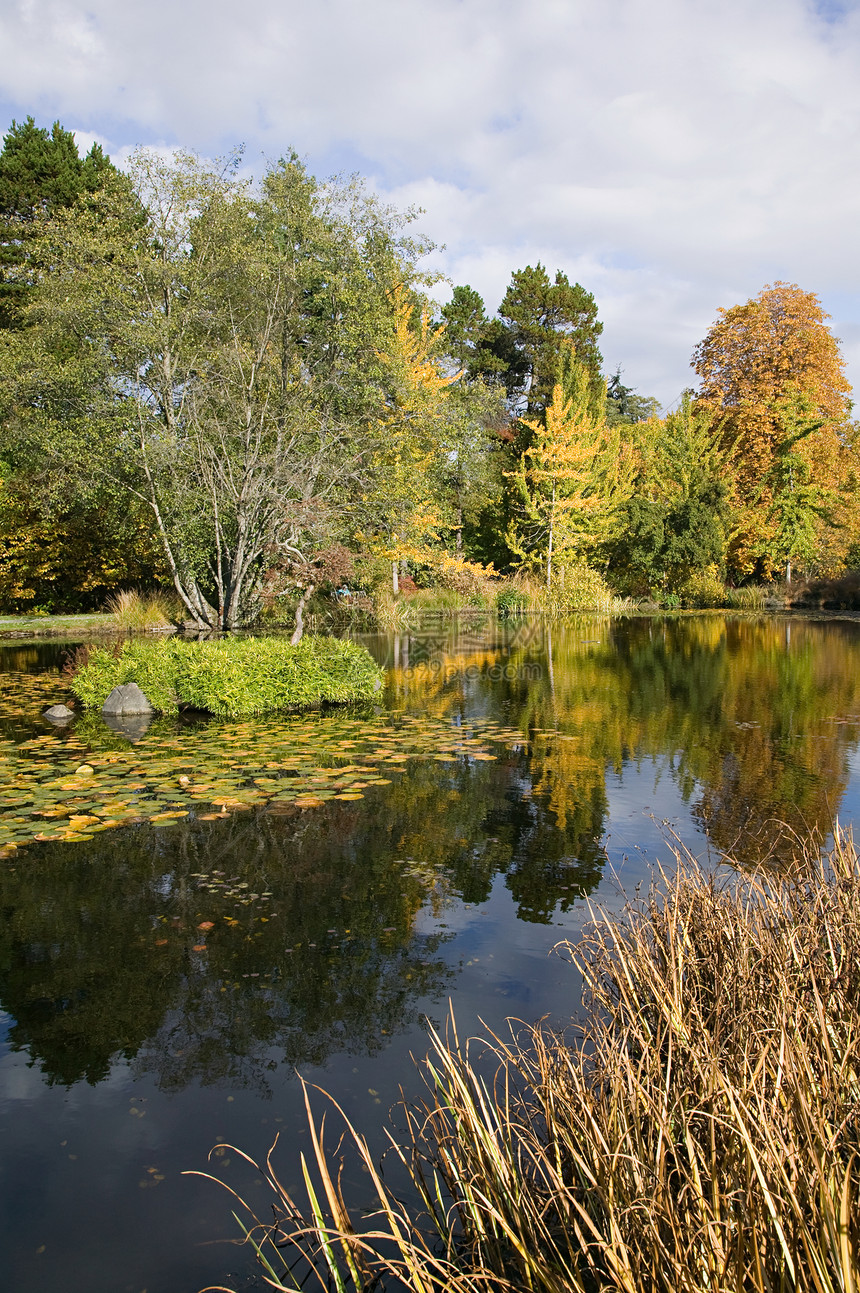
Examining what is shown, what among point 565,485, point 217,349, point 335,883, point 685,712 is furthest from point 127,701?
point 565,485

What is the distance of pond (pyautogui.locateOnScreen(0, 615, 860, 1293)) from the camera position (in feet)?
10.3

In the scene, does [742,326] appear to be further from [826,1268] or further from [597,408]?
[826,1268]

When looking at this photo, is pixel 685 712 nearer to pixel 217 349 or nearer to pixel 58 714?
pixel 58 714

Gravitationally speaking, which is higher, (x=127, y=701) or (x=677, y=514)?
(x=677, y=514)

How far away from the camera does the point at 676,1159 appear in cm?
198

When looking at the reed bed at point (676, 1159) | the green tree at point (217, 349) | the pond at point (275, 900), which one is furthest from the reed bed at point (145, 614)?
the reed bed at point (676, 1159)

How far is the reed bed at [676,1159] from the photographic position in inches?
71.5

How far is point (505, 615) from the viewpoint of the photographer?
2869 centimetres

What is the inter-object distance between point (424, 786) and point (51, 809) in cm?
320

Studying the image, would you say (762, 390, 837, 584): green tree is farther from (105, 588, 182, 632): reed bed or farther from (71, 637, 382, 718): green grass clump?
(71, 637, 382, 718): green grass clump

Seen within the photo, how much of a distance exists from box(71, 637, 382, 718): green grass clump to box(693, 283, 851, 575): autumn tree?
2748cm

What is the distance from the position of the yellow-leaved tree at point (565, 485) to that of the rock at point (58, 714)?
21.9 meters

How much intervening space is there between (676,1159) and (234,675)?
31.7 ft

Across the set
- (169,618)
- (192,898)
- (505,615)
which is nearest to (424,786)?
(192,898)
